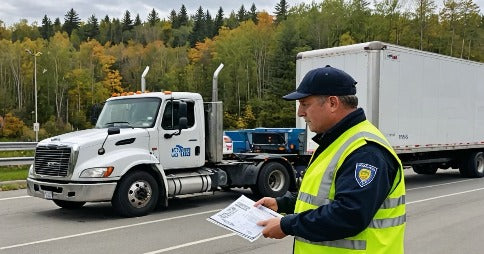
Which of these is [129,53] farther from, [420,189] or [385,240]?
[385,240]

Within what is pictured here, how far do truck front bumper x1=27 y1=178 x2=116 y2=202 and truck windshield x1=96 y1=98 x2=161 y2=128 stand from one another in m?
1.49

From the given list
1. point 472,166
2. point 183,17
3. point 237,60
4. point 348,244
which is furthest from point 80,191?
point 183,17

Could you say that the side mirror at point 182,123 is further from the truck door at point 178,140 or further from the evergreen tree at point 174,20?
the evergreen tree at point 174,20

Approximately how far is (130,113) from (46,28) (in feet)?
476

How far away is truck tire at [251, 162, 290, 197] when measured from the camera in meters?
11.3

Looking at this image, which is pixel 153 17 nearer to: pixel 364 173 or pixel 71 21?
pixel 71 21

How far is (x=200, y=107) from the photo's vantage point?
1062cm

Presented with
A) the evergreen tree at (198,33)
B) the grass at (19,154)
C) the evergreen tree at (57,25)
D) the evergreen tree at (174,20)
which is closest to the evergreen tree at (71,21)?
the evergreen tree at (57,25)

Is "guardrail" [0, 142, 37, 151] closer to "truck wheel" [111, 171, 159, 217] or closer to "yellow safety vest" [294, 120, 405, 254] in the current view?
"truck wheel" [111, 171, 159, 217]

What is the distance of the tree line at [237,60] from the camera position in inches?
2506

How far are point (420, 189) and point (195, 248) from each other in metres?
8.95

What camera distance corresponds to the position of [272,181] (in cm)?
1172

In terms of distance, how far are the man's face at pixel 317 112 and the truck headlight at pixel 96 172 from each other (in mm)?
6981

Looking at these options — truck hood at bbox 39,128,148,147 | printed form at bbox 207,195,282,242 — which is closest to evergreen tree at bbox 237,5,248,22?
truck hood at bbox 39,128,148,147
